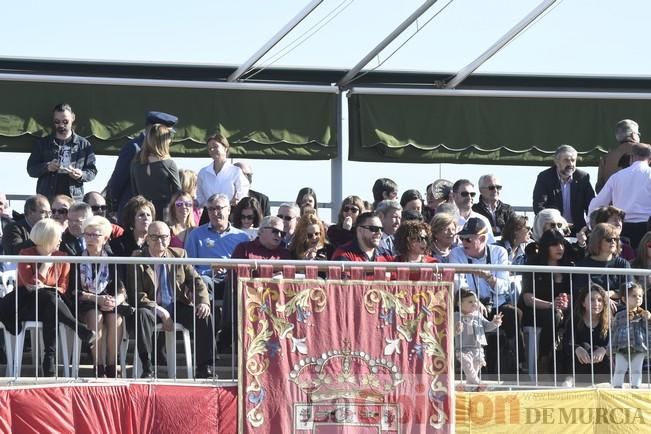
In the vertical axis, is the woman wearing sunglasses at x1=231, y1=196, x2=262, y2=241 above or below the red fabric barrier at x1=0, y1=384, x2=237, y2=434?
above

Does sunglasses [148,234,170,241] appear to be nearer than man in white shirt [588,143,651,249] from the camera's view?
Yes

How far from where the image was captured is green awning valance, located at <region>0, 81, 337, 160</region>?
57.5ft

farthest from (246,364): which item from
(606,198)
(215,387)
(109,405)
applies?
(606,198)

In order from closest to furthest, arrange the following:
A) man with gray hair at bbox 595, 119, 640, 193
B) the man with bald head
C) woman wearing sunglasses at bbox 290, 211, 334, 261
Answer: the man with bald head, woman wearing sunglasses at bbox 290, 211, 334, 261, man with gray hair at bbox 595, 119, 640, 193

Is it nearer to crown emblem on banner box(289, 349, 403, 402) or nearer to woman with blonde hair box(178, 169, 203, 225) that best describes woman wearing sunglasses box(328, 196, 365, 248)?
woman with blonde hair box(178, 169, 203, 225)

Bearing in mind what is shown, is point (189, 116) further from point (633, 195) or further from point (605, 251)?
point (605, 251)

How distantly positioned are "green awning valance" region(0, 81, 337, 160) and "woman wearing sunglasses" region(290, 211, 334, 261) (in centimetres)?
436

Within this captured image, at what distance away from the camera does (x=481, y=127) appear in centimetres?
1889

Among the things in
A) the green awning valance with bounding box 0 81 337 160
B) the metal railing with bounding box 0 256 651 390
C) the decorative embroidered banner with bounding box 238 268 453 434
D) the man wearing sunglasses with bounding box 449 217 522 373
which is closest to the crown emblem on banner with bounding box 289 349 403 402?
the decorative embroidered banner with bounding box 238 268 453 434

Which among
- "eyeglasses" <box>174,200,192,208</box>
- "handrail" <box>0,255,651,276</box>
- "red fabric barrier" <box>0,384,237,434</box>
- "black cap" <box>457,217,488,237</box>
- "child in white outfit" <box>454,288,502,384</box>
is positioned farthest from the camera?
"eyeglasses" <box>174,200,192,208</box>

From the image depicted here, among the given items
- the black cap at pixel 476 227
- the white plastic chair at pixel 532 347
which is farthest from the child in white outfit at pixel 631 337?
the black cap at pixel 476 227

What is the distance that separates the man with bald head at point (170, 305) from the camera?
41.5 feet

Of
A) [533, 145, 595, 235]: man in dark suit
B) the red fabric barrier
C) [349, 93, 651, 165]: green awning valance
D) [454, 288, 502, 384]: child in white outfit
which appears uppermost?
[349, 93, 651, 165]: green awning valance

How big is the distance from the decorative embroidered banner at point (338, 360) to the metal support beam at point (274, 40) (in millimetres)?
4493
